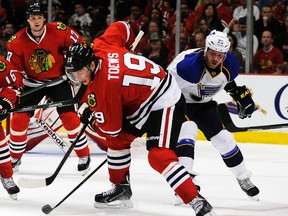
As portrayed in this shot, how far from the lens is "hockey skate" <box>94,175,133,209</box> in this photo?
14.0 ft

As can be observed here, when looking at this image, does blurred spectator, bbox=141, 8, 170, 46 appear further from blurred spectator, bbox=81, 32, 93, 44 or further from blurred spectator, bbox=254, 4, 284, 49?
blurred spectator, bbox=254, 4, 284, 49

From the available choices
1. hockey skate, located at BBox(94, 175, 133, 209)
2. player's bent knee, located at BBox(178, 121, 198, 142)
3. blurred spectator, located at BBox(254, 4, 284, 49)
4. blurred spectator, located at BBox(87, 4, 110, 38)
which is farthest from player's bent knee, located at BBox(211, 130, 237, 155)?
blurred spectator, located at BBox(87, 4, 110, 38)

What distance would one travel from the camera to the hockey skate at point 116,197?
168 inches

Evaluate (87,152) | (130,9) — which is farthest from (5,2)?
(87,152)

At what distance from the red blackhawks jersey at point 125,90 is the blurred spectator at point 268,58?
3515 millimetres

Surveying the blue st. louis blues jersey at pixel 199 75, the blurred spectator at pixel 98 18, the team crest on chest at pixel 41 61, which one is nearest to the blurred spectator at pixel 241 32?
the blurred spectator at pixel 98 18

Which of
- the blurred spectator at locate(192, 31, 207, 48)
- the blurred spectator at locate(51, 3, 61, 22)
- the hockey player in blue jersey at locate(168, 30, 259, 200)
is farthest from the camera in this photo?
the blurred spectator at locate(51, 3, 61, 22)

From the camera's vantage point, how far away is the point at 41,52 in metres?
5.37

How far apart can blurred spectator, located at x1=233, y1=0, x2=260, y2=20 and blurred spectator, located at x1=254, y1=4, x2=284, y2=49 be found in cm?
5

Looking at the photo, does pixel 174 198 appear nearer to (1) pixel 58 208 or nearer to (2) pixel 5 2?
(1) pixel 58 208

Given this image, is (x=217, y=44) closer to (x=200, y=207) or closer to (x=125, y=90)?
(x=125, y=90)

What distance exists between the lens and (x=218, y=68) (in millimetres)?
4457

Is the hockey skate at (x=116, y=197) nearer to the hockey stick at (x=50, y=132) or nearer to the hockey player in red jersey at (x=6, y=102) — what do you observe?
the hockey player in red jersey at (x=6, y=102)

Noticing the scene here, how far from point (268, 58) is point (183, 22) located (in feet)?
3.17
